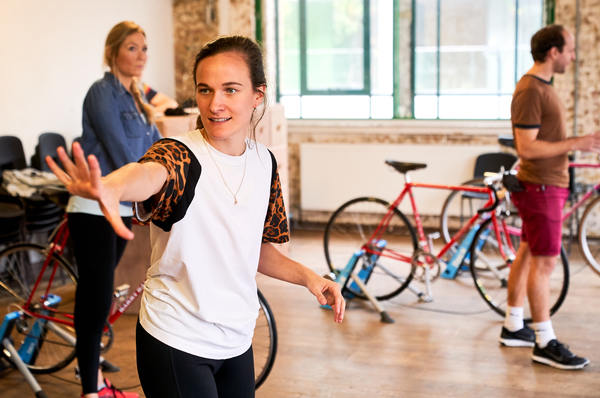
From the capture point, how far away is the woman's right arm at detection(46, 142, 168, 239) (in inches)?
46.6

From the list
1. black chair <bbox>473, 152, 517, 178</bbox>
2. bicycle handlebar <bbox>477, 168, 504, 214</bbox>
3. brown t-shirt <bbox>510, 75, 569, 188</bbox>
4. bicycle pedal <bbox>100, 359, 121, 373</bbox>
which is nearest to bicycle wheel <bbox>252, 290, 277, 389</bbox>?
bicycle pedal <bbox>100, 359, 121, 373</bbox>

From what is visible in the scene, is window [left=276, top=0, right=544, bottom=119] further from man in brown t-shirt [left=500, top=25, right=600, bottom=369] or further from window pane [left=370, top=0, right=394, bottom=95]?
man in brown t-shirt [left=500, top=25, right=600, bottom=369]

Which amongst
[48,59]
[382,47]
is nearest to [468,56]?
[382,47]

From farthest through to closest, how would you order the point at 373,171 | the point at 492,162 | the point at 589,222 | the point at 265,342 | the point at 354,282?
→ the point at 373,171, the point at 492,162, the point at 589,222, the point at 354,282, the point at 265,342

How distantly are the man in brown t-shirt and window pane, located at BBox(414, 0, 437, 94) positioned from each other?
3252mm

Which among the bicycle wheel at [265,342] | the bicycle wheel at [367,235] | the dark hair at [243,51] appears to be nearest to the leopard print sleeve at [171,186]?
the dark hair at [243,51]

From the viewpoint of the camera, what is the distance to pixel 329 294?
1786 millimetres

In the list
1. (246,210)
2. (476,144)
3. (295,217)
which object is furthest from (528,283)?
(295,217)

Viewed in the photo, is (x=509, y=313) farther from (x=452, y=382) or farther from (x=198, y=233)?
(x=198, y=233)

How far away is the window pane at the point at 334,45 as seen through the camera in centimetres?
716

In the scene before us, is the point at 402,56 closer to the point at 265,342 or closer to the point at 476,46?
the point at 476,46

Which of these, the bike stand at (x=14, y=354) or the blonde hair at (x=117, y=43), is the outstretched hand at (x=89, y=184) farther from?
the bike stand at (x=14, y=354)

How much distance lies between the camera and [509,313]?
3975 millimetres

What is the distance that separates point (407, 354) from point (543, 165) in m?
1.16
